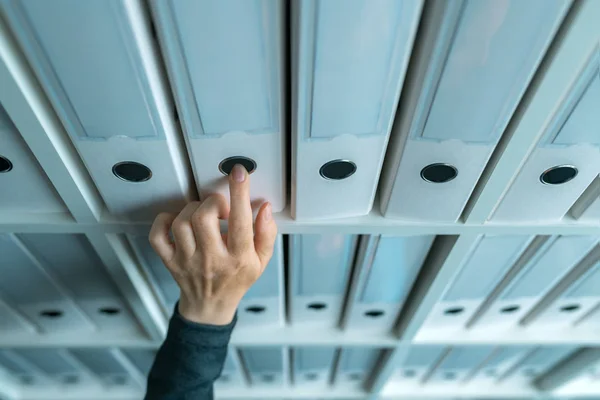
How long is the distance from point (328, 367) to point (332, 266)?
2.53 feet

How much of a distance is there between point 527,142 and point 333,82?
0.30 metres

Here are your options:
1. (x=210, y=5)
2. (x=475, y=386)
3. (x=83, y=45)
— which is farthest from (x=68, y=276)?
(x=475, y=386)

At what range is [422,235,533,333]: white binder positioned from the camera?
88 centimetres

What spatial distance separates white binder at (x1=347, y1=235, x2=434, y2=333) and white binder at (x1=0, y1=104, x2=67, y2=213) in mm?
576

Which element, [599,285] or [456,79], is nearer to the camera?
[456,79]

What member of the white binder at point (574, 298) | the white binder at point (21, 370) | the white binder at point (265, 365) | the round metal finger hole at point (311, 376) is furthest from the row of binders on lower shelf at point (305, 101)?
the round metal finger hole at point (311, 376)

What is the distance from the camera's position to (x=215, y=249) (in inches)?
25.9

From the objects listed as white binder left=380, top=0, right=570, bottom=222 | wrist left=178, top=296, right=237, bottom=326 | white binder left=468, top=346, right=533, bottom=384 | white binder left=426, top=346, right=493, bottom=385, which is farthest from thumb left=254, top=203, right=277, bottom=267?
white binder left=468, top=346, right=533, bottom=384

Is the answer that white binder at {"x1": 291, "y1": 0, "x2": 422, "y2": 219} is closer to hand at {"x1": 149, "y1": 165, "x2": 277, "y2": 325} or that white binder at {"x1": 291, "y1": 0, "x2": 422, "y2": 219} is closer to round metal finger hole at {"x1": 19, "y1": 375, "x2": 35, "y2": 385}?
hand at {"x1": 149, "y1": 165, "x2": 277, "y2": 325}

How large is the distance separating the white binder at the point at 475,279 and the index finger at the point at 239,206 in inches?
19.5

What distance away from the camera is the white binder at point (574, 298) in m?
0.96

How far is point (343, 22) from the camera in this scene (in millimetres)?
436

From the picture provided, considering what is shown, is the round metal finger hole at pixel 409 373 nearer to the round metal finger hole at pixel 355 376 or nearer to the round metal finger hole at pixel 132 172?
the round metal finger hole at pixel 355 376

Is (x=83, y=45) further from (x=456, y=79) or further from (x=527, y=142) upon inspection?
(x=527, y=142)
